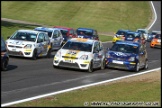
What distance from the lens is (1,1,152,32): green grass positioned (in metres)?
69.8

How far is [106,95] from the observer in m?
14.2

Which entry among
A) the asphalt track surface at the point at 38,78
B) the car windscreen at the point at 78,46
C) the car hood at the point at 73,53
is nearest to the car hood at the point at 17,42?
the asphalt track surface at the point at 38,78

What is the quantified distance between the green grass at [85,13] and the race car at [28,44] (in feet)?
125

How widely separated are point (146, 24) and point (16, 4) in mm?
22267

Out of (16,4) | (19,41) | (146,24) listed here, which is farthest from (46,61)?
(16,4)

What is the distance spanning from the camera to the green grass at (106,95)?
40.3ft

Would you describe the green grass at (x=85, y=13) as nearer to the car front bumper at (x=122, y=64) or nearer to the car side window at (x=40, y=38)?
the car side window at (x=40, y=38)

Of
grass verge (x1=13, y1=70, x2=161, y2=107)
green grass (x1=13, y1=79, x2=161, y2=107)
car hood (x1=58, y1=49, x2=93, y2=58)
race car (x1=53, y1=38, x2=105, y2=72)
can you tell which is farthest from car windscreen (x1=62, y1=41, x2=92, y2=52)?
green grass (x1=13, y1=79, x2=161, y2=107)

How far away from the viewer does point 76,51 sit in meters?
21.9

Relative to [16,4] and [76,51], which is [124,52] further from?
[16,4]

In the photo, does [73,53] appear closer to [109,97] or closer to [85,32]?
[109,97]

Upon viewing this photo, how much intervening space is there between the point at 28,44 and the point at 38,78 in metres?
6.63

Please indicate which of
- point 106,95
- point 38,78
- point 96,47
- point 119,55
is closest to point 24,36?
point 96,47

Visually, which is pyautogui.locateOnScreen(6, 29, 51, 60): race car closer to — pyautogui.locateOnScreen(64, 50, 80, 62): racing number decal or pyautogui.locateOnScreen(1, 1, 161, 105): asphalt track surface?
pyautogui.locateOnScreen(1, 1, 161, 105): asphalt track surface
